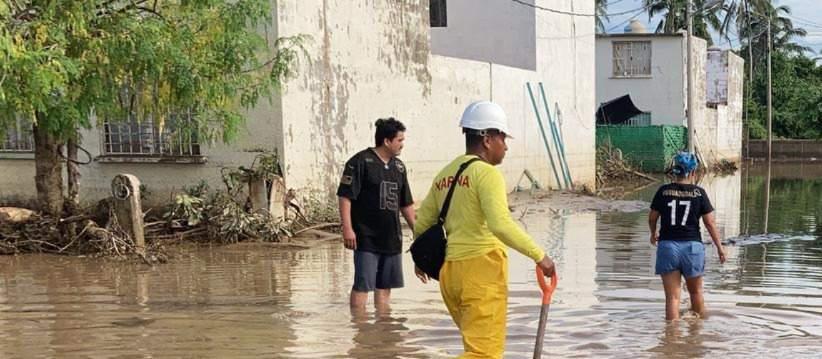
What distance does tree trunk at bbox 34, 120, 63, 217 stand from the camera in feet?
37.5

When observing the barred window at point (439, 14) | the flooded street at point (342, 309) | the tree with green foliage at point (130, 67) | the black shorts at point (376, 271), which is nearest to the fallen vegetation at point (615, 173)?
the barred window at point (439, 14)

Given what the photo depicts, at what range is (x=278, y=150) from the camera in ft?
44.0

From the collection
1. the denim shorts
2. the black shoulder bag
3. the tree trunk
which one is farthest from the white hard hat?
the tree trunk

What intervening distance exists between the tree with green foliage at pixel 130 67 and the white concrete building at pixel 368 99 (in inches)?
74.3

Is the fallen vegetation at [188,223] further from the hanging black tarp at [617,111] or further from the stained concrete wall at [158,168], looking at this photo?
the hanging black tarp at [617,111]

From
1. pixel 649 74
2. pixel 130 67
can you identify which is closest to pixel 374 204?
pixel 130 67

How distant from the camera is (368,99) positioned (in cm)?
1627

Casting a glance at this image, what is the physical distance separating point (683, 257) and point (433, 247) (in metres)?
3.15

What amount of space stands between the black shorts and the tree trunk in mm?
6062

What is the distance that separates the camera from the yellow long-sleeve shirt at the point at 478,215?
4.45 metres

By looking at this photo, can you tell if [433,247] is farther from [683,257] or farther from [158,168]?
[158,168]

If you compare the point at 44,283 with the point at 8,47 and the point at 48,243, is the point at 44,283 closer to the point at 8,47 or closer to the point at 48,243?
the point at 48,243

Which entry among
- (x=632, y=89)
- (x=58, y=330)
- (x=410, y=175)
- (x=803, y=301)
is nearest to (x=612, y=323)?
(x=803, y=301)

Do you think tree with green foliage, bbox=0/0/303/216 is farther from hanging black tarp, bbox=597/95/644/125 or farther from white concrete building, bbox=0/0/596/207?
hanging black tarp, bbox=597/95/644/125
